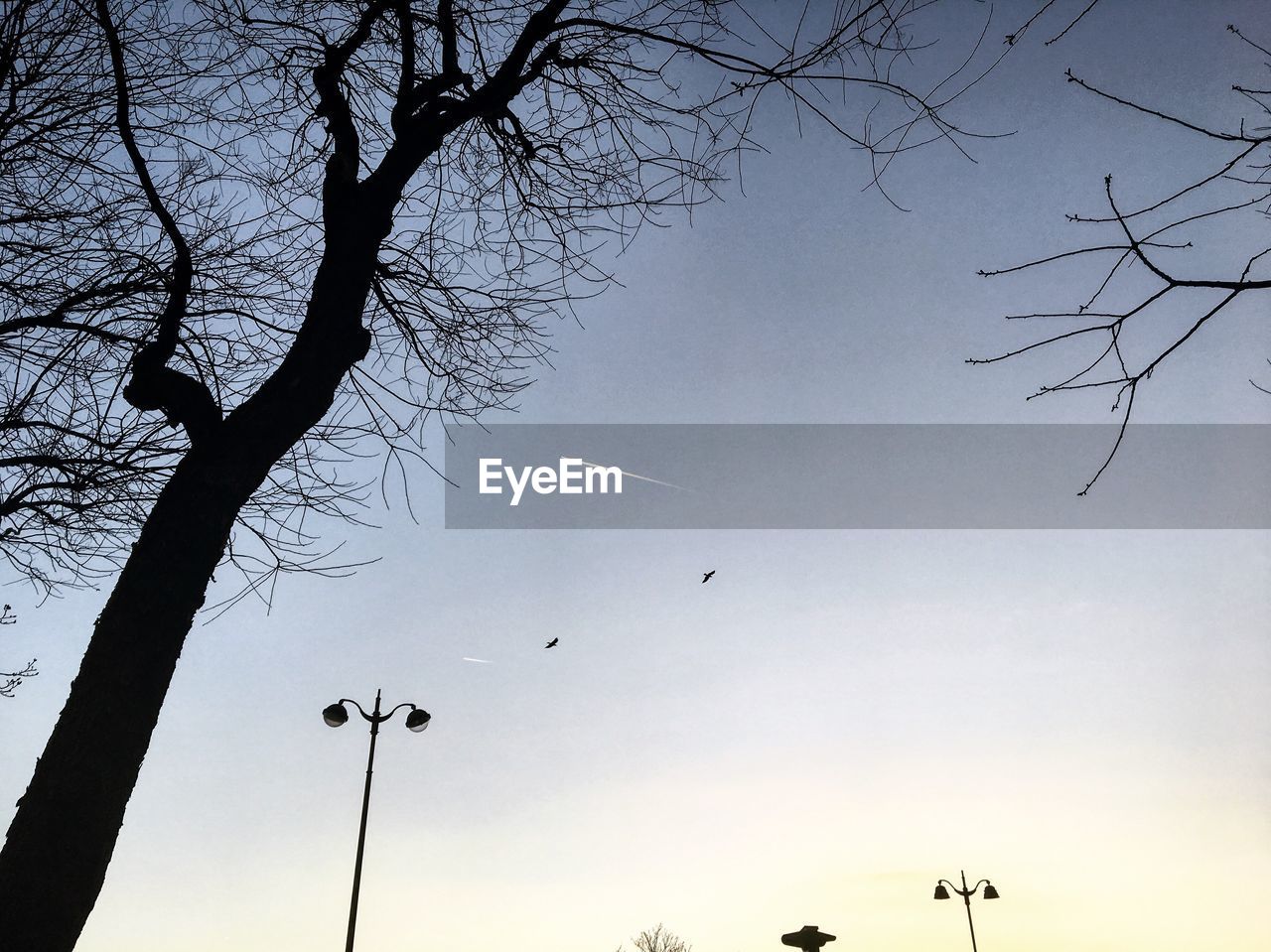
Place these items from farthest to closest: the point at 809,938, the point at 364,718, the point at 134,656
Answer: the point at 364,718 → the point at 809,938 → the point at 134,656

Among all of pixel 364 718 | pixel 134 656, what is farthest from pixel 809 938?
pixel 364 718

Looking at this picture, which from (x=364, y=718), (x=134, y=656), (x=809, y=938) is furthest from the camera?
(x=364, y=718)

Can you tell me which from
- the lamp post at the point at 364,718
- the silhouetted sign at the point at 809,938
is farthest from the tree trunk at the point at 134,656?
the lamp post at the point at 364,718

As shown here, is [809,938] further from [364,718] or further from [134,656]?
[364,718]

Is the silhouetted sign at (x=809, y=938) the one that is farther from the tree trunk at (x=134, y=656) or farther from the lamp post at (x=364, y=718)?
the lamp post at (x=364, y=718)

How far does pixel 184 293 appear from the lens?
439 centimetres

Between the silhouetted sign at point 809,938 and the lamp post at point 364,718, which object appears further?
the lamp post at point 364,718

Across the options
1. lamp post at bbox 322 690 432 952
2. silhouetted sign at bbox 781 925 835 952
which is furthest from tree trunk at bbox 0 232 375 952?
lamp post at bbox 322 690 432 952

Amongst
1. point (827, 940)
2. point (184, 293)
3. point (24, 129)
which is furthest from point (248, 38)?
point (827, 940)

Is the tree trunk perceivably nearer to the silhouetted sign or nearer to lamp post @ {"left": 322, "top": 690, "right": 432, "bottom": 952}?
the silhouetted sign

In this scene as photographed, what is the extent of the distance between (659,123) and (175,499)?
11.1 ft

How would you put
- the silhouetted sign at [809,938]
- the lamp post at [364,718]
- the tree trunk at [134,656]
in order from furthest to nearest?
the lamp post at [364,718], the silhouetted sign at [809,938], the tree trunk at [134,656]

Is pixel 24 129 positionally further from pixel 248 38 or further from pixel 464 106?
pixel 464 106

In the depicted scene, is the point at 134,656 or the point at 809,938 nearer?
the point at 134,656
